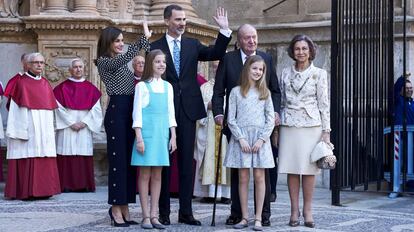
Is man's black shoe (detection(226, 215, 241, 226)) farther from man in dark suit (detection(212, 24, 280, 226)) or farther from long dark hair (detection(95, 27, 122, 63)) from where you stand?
long dark hair (detection(95, 27, 122, 63))

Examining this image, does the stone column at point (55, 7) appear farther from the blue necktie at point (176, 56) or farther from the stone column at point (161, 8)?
the blue necktie at point (176, 56)

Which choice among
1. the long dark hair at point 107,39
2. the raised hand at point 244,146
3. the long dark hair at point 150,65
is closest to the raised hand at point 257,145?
the raised hand at point 244,146

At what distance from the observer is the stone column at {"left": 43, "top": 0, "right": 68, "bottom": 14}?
1087 centimetres

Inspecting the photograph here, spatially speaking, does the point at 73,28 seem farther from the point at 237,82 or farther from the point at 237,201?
the point at 237,201

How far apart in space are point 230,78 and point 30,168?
11.4 feet

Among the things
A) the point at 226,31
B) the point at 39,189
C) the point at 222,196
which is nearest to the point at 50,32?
the point at 39,189

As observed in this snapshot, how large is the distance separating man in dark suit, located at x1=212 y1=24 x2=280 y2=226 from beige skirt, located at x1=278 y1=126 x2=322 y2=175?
17 centimetres

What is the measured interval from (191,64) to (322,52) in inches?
234

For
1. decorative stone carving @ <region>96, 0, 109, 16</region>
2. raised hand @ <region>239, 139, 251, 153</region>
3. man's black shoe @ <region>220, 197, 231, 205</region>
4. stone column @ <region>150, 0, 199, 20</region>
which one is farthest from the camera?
stone column @ <region>150, 0, 199, 20</region>

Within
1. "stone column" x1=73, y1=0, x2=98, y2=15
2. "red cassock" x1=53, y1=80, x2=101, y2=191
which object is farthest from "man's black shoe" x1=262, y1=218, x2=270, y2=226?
"stone column" x1=73, y1=0, x2=98, y2=15

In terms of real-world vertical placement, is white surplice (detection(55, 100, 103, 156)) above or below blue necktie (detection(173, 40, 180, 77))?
below

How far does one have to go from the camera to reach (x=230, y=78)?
24.7 ft

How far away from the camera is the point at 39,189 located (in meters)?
9.80

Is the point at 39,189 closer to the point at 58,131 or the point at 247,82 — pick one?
the point at 58,131
